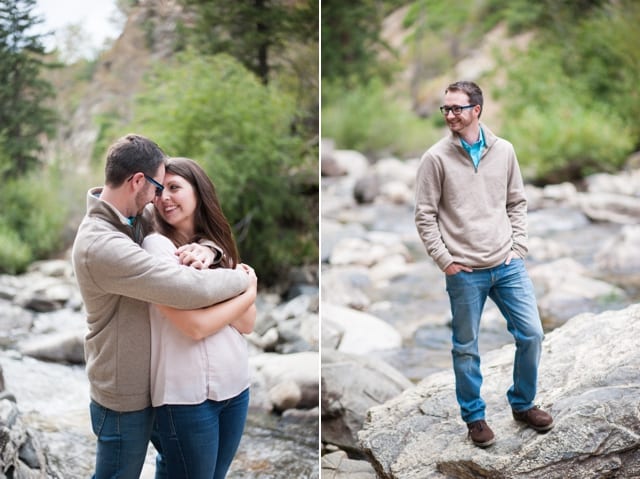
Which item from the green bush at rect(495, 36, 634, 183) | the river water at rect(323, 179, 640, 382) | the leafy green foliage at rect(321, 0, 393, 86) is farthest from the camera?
the leafy green foliage at rect(321, 0, 393, 86)

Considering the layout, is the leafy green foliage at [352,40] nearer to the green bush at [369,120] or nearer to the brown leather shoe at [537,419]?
the green bush at [369,120]

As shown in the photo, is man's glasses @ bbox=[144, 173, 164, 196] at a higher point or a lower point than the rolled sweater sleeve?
higher

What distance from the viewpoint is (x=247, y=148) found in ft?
12.5

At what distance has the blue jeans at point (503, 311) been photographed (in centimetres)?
242

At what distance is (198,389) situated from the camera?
1907 mm

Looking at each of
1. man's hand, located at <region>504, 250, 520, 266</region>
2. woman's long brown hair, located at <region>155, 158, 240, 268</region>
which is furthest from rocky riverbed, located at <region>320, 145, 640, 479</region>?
woman's long brown hair, located at <region>155, 158, 240, 268</region>

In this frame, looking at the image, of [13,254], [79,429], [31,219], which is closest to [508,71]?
[31,219]

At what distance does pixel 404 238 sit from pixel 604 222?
137cm

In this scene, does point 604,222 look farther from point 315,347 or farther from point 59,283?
point 59,283

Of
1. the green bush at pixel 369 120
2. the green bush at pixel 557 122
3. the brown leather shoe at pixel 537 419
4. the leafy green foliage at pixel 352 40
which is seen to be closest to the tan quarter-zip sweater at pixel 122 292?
the brown leather shoe at pixel 537 419

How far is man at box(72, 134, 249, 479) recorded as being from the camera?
5.88 feet

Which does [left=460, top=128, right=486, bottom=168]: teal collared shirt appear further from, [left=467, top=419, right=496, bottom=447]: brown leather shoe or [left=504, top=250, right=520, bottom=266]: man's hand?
[left=467, top=419, right=496, bottom=447]: brown leather shoe

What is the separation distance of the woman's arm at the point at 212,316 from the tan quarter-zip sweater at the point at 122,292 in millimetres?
25

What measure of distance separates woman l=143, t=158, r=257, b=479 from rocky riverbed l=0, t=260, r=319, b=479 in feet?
3.34
